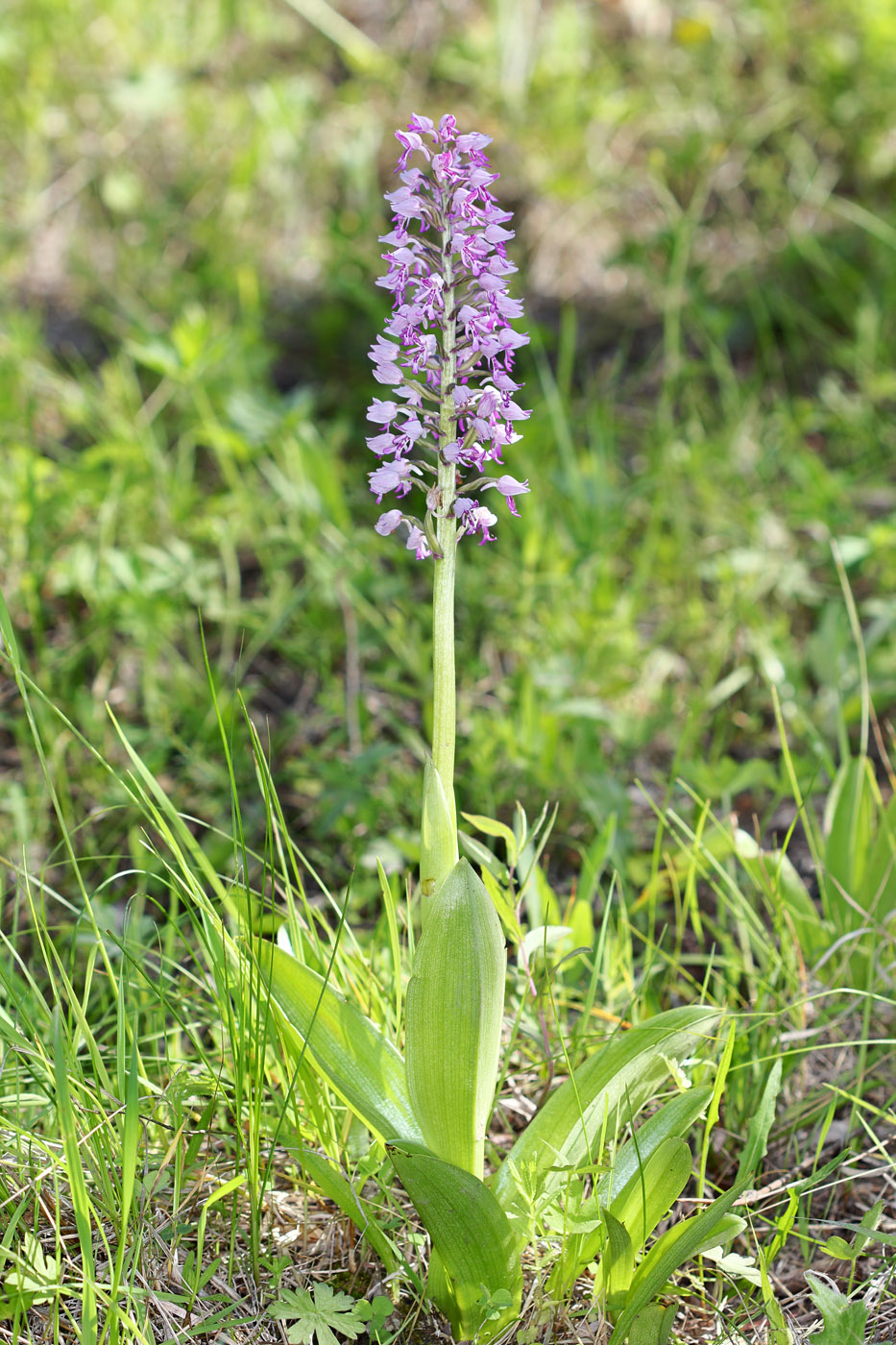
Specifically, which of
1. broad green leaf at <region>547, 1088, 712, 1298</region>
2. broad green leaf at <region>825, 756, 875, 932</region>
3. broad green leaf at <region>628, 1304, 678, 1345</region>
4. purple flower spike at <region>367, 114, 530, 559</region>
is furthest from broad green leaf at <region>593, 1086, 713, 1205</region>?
purple flower spike at <region>367, 114, 530, 559</region>

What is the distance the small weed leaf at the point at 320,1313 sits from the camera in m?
1.49

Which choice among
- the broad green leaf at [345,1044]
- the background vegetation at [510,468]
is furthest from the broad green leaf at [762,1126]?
the broad green leaf at [345,1044]

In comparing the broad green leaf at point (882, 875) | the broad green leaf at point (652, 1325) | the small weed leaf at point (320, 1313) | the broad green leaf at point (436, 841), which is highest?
the broad green leaf at point (436, 841)

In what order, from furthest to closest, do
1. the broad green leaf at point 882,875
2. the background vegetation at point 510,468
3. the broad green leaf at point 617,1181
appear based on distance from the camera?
the background vegetation at point 510,468 < the broad green leaf at point 882,875 < the broad green leaf at point 617,1181

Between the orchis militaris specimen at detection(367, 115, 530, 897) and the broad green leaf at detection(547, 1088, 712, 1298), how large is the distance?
482 mm

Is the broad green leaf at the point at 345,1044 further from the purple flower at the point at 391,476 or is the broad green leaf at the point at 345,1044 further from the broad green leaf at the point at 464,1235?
the purple flower at the point at 391,476

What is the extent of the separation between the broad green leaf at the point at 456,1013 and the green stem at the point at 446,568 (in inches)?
6.7

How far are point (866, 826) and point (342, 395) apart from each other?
2.87 meters

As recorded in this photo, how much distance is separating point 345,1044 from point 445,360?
1.01 metres

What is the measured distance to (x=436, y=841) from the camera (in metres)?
1.55

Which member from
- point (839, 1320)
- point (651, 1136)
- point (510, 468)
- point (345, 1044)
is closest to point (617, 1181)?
point (651, 1136)

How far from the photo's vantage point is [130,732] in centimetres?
283

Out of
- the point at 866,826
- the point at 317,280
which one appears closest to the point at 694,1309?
the point at 866,826

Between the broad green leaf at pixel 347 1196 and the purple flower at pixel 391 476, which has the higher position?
the purple flower at pixel 391 476
